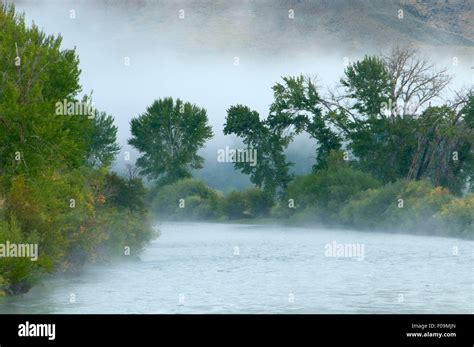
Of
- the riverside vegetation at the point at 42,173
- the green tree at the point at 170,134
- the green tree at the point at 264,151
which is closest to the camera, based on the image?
the riverside vegetation at the point at 42,173

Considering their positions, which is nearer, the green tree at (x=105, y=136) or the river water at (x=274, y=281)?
the river water at (x=274, y=281)

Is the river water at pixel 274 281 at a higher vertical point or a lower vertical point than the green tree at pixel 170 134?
lower

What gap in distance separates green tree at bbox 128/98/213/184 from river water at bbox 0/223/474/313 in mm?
47025

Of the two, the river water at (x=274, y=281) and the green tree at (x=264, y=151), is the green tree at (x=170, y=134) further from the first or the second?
the river water at (x=274, y=281)

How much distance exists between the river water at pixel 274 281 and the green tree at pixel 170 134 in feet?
154

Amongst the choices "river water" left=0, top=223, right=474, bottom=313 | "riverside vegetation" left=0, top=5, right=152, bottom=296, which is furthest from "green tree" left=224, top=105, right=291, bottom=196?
"riverside vegetation" left=0, top=5, right=152, bottom=296

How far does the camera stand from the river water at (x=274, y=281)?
31641mm

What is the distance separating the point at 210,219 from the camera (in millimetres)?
97438

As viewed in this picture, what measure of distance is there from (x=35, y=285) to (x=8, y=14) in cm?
1106

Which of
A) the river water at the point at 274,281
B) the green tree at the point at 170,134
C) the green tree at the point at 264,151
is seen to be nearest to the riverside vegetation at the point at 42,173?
the river water at the point at 274,281

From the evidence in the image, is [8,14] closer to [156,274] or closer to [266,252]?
[156,274]

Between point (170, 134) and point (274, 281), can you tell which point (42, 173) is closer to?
point (274, 281)

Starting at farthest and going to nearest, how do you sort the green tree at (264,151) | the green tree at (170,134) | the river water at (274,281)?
the green tree at (170,134) < the green tree at (264,151) < the river water at (274,281)
